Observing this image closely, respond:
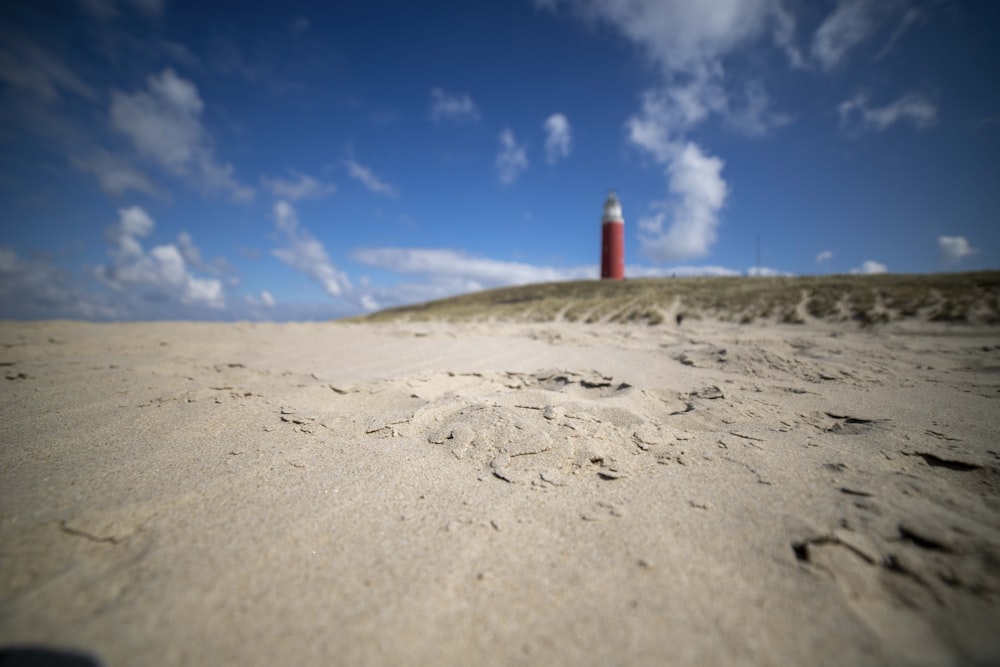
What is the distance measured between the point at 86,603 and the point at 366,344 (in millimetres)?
5653

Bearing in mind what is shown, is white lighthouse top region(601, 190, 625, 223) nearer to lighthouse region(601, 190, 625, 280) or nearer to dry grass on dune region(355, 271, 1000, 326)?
lighthouse region(601, 190, 625, 280)

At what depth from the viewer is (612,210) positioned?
31297 mm

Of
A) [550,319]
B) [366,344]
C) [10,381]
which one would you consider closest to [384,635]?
[10,381]

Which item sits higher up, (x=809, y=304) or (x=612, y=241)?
(x=612, y=241)

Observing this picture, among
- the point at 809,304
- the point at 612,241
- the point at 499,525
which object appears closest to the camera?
the point at 499,525

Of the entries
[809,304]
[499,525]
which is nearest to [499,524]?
[499,525]

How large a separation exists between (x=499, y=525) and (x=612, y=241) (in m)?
31.7

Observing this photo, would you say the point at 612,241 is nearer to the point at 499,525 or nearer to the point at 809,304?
the point at 809,304

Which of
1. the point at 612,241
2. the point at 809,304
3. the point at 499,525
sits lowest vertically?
the point at 499,525

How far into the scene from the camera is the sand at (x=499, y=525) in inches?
45.3

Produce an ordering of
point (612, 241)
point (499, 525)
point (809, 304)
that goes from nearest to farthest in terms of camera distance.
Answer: point (499, 525) < point (809, 304) < point (612, 241)

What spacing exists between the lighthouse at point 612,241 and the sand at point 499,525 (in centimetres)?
2862

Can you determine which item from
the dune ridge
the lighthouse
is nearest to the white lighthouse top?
the lighthouse

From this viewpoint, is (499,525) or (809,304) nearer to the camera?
(499,525)
